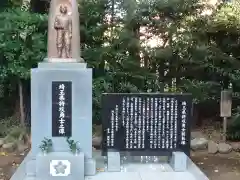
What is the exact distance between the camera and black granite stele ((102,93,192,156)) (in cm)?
583

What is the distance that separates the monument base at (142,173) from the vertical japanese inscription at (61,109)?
677mm

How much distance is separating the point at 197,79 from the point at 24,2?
15.7 feet

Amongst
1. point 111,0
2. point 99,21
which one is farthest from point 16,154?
point 111,0

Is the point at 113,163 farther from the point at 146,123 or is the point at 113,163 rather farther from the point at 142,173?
the point at 146,123

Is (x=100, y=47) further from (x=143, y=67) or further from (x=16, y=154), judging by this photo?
(x=16, y=154)

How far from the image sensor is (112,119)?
19.1 feet

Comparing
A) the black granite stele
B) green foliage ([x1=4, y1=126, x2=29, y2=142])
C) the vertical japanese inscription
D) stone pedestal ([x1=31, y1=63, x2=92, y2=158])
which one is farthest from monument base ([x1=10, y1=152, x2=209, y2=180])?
green foliage ([x1=4, y1=126, x2=29, y2=142])

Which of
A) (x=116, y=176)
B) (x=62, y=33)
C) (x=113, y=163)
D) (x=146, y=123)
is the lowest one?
(x=116, y=176)

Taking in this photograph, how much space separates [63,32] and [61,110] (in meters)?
1.16

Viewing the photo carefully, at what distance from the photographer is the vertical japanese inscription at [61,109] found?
543cm

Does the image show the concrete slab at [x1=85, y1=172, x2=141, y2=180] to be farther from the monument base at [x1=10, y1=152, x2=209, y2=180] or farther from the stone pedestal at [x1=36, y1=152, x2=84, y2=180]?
the stone pedestal at [x1=36, y1=152, x2=84, y2=180]

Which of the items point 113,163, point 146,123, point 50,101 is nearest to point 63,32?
point 50,101

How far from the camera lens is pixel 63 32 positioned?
557 centimetres

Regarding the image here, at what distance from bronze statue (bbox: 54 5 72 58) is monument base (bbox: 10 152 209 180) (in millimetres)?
1709
